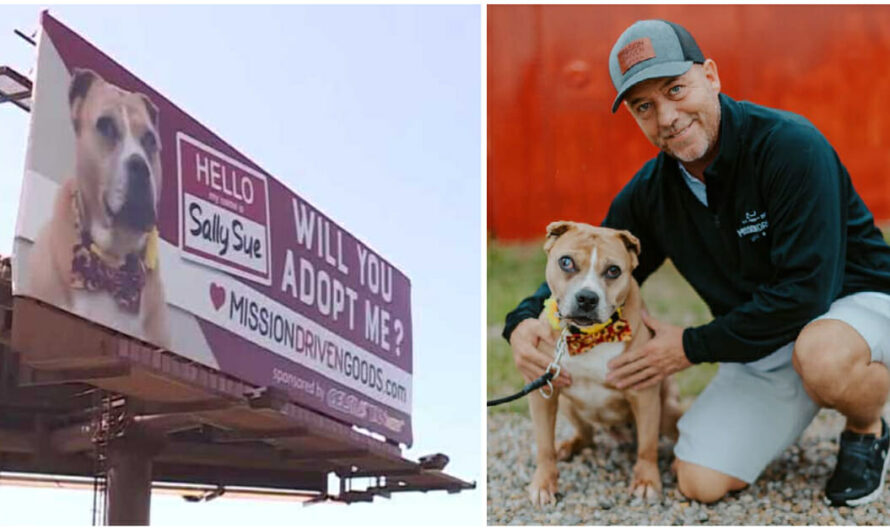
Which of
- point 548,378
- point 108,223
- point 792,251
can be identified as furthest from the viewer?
point 108,223

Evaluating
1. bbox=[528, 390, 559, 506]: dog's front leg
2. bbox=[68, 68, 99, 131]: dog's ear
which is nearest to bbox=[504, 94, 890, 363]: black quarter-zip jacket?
bbox=[528, 390, 559, 506]: dog's front leg

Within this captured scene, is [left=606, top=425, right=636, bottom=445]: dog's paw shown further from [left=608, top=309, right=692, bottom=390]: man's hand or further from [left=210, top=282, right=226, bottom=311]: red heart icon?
[left=210, top=282, right=226, bottom=311]: red heart icon

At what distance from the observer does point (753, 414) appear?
2.88 meters

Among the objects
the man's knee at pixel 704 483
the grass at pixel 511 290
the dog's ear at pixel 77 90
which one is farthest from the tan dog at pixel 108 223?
the man's knee at pixel 704 483

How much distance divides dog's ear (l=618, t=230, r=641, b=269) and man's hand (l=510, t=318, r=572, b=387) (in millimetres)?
273

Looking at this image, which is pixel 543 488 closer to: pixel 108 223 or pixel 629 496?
pixel 629 496

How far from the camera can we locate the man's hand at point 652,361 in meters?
2.78

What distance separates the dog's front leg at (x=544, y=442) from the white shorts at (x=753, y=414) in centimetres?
33

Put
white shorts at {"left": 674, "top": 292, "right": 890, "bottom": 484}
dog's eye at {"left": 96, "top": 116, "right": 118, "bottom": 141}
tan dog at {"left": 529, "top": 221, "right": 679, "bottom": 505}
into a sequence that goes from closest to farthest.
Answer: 1. tan dog at {"left": 529, "top": 221, "right": 679, "bottom": 505}
2. white shorts at {"left": 674, "top": 292, "right": 890, "bottom": 484}
3. dog's eye at {"left": 96, "top": 116, "right": 118, "bottom": 141}

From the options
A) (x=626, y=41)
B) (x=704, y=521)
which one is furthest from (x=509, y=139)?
(x=704, y=521)

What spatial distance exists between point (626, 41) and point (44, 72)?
4.81 ft

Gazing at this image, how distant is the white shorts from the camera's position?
9.25 ft

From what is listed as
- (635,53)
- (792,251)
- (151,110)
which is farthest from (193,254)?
(792,251)

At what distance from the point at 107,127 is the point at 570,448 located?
1530 millimetres
